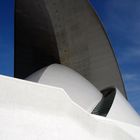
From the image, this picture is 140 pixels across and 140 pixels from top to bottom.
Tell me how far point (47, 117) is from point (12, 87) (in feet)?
2.46

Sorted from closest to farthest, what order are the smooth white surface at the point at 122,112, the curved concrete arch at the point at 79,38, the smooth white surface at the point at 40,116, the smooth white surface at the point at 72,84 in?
the smooth white surface at the point at 40,116
the smooth white surface at the point at 122,112
the smooth white surface at the point at 72,84
the curved concrete arch at the point at 79,38

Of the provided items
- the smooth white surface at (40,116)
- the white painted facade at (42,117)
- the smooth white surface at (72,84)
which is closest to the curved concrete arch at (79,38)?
the smooth white surface at (72,84)

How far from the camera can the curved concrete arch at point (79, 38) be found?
446 inches

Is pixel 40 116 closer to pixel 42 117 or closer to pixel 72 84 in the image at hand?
pixel 42 117

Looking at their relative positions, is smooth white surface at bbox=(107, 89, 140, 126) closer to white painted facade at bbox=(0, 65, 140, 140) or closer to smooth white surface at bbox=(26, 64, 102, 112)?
smooth white surface at bbox=(26, 64, 102, 112)

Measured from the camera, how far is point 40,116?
4762 mm

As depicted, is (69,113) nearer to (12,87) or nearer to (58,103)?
(58,103)

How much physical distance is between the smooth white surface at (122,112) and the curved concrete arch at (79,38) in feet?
→ 9.61

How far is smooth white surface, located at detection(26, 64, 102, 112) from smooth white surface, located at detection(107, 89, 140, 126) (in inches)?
26.5

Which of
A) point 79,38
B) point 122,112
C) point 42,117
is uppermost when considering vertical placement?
point 42,117

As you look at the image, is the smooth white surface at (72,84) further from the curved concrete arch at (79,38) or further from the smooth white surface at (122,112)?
the curved concrete arch at (79,38)

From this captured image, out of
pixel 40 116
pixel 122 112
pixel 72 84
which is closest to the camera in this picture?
pixel 40 116

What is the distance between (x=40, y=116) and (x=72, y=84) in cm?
429

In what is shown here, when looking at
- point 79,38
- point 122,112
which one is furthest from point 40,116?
point 79,38
